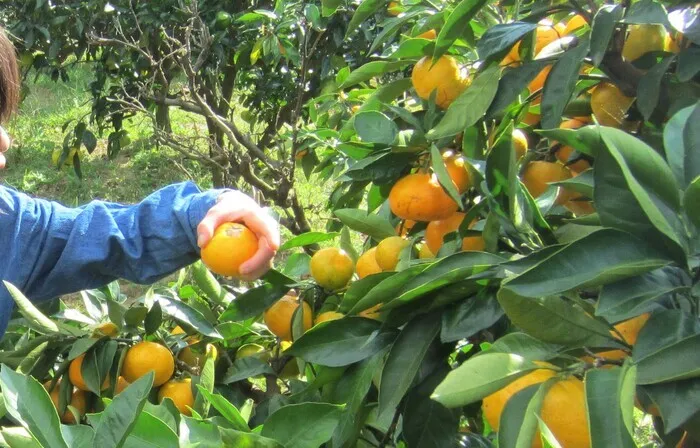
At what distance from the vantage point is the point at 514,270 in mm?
582

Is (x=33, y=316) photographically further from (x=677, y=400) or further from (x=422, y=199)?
(x=677, y=400)

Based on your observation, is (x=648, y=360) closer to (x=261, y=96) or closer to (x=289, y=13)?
(x=289, y=13)

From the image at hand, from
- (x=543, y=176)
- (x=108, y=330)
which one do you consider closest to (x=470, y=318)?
(x=543, y=176)

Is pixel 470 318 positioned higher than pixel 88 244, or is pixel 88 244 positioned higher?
pixel 470 318

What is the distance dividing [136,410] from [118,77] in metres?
2.49

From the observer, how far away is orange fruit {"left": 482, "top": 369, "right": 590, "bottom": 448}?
1.75 ft

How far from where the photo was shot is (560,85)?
744 mm

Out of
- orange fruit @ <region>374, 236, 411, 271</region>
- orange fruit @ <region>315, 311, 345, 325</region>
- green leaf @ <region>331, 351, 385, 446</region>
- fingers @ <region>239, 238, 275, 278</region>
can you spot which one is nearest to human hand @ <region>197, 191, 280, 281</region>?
fingers @ <region>239, 238, 275, 278</region>

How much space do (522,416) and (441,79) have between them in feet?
1.42

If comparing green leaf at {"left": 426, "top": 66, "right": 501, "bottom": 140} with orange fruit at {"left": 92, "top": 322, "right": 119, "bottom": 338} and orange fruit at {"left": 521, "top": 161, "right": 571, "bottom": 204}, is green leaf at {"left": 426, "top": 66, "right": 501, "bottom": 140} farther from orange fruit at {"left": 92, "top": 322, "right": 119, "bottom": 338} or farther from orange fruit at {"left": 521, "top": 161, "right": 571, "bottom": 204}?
orange fruit at {"left": 92, "top": 322, "right": 119, "bottom": 338}

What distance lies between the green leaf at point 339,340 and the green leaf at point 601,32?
1.01 feet

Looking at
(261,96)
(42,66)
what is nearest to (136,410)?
(261,96)

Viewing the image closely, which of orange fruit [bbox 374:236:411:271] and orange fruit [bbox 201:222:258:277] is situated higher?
orange fruit [bbox 374:236:411:271]

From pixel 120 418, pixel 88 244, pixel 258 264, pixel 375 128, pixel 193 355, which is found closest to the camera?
pixel 120 418
